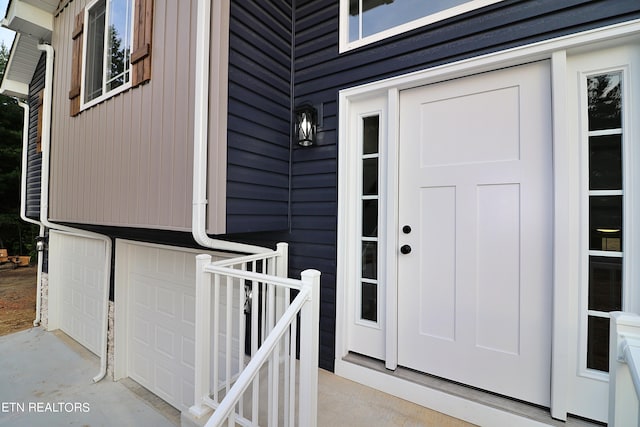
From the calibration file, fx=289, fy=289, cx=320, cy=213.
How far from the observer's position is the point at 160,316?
3.57m

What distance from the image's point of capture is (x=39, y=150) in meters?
4.82

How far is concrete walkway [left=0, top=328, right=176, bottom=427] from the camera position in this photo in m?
2.89

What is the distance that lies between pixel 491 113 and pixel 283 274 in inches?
70.9

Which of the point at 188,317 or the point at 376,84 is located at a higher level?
the point at 376,84

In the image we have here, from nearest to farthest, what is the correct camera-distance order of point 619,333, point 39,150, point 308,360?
point 619,333 < point 308,360 < point 39,150

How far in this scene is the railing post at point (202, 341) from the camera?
174 centimetres

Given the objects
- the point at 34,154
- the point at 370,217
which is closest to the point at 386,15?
the point at 370,217

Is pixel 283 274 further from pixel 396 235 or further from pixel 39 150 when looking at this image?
pixel 39 150

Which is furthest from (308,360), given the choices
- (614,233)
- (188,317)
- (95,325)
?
(95,325)

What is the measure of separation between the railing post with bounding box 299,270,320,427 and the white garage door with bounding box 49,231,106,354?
164 inches

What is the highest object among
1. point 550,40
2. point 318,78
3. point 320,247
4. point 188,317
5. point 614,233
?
point 318,78

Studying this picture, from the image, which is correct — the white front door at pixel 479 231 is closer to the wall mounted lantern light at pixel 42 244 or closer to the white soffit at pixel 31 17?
the white soffit at pixel 31 17

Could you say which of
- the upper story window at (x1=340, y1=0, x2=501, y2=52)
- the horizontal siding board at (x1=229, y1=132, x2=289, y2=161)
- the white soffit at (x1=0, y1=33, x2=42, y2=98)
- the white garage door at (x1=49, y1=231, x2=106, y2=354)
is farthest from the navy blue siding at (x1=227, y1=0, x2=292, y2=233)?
the white soffit at (x1=0, y1=33, x2=42, y2=98)

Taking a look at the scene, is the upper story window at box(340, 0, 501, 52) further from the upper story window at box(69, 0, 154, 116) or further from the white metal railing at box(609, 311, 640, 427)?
the white metal railing at box(609, 311, 640, 427)
